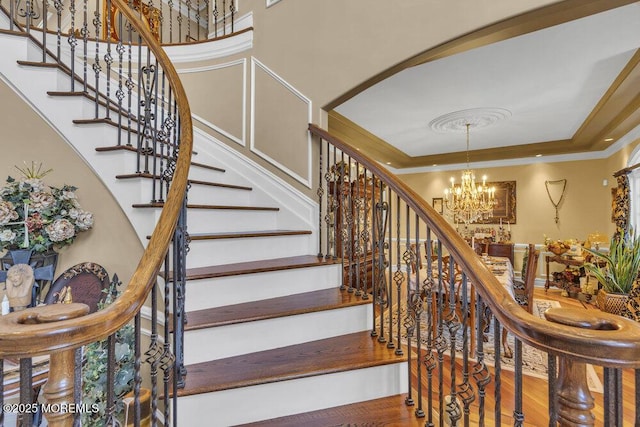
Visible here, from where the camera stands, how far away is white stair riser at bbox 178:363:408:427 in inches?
52.8

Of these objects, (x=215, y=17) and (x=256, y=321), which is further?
(x=215, y=17)

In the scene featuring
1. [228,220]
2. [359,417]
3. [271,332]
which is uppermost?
[228,220]

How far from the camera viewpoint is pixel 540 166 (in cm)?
614

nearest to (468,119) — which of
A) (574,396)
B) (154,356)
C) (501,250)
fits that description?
(501,250)

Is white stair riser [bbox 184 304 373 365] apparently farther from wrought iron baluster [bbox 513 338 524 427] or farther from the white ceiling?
the white ceiling

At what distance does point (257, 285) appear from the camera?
190 cm

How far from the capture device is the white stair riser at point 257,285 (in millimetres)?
1727

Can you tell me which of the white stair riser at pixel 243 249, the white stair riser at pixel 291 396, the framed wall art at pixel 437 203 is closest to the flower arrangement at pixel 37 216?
the white stair riser at pixel 243 249

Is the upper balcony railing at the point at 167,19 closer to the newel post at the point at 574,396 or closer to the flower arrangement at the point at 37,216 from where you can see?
the flower arrangement at the point at 37,216

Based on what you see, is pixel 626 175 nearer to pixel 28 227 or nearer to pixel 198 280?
pixel 198 280

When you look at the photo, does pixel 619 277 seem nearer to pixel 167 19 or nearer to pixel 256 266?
pixel 256 266

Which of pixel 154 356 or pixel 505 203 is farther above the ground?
pixel 505 203

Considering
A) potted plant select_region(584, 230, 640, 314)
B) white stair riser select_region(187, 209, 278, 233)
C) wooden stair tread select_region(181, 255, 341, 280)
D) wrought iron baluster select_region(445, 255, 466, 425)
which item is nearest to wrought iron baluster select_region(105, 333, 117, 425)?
wooden stair tread select_region(181, 255, 341, 280)

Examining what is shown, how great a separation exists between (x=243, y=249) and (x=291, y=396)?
1010 millimetres
